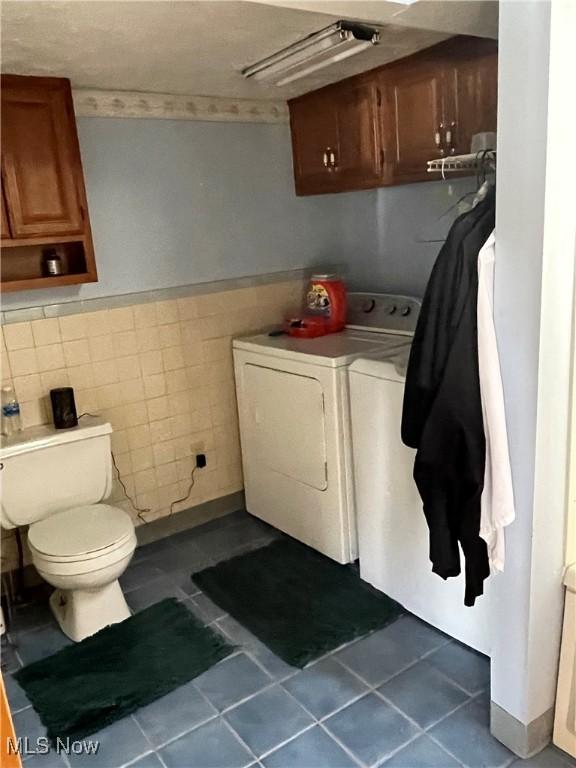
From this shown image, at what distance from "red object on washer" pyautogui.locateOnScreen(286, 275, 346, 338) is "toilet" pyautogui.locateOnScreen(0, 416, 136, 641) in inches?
41.4

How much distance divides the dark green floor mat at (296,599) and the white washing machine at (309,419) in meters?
0.10

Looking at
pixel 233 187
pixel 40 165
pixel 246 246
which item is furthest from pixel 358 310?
pixel 40 165

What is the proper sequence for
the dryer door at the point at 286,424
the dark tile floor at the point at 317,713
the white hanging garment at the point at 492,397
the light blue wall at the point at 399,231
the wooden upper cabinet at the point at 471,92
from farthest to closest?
1. the light blue wall at the point at 399,231
2. the dryer door at the point at 286,424
3. the wooden upper cabinet at the point at 471,92
4. the dark tile floor at the point at 317,713
5. the white hanging garment at the point at 492,397

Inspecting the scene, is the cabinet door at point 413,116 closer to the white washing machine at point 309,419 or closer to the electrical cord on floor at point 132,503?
the white washing machine at point 309,419

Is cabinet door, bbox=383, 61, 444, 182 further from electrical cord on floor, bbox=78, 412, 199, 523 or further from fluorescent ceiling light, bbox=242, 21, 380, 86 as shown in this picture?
electrical cord on floor, bbox=78, 412, 199, 523

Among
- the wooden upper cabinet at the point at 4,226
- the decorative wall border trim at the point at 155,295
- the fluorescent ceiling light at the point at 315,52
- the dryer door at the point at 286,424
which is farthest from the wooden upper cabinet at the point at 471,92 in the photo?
the wooden upper cabinet at the point at 4,226

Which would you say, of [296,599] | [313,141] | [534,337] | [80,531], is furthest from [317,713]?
[313,141]

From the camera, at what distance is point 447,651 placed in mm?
2289

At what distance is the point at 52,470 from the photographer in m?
2.63

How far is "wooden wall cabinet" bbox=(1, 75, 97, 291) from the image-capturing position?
2.41m

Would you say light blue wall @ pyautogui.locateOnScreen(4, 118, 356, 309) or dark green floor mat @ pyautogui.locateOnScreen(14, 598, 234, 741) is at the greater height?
light blue wall @ pyautogui.locateOnScreen(4, 118, 356, 309)

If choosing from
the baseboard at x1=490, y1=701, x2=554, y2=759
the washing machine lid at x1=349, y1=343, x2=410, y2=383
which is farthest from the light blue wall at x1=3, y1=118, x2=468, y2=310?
the baseboard at x1=490, y1=701, x2=554, y2=759

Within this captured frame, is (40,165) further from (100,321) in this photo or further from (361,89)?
(361,89)

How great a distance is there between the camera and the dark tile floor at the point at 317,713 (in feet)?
6.18
